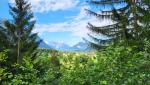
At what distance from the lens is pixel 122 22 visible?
3142 cm

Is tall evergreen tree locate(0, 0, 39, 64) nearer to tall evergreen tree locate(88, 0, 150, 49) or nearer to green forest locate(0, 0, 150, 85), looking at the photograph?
green forest locate(0, 0, 150, 85)

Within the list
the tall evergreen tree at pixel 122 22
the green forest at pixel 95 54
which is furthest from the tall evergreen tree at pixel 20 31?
the tall evergreen tree at pixel 122 22

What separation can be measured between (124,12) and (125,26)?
132cm

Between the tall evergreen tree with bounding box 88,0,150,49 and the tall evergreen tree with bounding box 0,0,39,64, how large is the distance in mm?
16923

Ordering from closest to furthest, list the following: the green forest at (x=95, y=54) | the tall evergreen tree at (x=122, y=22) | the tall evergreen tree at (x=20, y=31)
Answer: the green forest at (x=95, y=54) < the tall evergreen tree at (x=122, y=22) < the tall evergreen tree at (x=20, y=31)

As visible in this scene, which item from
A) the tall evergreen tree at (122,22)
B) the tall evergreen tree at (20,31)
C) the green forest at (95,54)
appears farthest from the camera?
the tall evergreen tree at (20,31)

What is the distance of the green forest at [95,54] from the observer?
366 inches

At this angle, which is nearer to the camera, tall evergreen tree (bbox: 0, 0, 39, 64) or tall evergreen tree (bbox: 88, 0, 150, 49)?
tall evergreen tree (bbox: 88, 0, 150, 49)

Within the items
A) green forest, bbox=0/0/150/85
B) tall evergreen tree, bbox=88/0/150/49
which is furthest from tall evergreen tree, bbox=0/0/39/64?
tall evergreen tree, bbox=88/0/150/49

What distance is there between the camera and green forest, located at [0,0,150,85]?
9.29 meters

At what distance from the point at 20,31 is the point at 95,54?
41.5 m

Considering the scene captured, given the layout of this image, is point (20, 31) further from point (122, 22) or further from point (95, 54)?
point (95, 54)

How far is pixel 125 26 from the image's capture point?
3127 centimetres

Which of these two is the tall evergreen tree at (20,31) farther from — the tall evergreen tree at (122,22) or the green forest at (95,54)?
the tall evergreen tree at (122,22)
